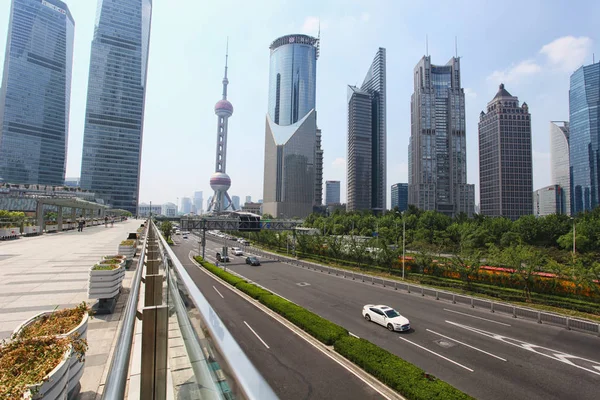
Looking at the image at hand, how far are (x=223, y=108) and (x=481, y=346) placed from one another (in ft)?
537

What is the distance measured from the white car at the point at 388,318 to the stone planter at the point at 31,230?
120 feet

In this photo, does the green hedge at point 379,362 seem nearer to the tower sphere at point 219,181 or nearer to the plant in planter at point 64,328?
the plant in planter at point 64,328

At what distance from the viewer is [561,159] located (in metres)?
187

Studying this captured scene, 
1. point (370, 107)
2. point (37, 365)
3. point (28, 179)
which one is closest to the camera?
point (37, 365)

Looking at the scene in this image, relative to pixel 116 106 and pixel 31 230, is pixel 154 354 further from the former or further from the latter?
pixel 116 106

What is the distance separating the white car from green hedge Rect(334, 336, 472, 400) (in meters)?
3.96

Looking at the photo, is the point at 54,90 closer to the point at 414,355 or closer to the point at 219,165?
the point at 219,165

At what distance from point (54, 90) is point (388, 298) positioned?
527 feet

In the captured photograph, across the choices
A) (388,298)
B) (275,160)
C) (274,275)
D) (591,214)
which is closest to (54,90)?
(275,160)

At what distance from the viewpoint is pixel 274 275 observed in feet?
115

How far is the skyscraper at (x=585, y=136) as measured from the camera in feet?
483

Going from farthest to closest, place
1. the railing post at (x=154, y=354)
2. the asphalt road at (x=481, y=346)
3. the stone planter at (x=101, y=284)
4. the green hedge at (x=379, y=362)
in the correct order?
the asphalt road at (x=481, y=346), the green hedge at (x=379, y=362), the stone planter at (x=101, y=284), the railing post at (x=154, y=354)

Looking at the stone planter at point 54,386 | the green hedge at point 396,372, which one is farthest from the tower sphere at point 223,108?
the stone planter at point 54,386

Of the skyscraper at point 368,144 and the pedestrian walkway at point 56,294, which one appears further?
the skyscraper at point 368,144
